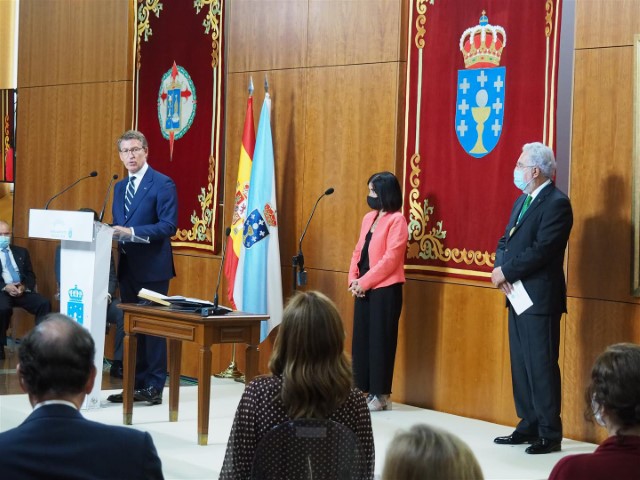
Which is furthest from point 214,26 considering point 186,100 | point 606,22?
point 606,22

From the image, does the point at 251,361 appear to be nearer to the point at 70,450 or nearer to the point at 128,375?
the point at 128,375

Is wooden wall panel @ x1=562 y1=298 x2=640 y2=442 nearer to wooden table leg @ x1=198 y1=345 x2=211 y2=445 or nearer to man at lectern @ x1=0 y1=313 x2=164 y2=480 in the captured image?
wooden table leg @ x1=198 y1=345 x2=211 y2=445

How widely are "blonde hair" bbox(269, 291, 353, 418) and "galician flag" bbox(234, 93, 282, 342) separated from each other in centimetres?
451

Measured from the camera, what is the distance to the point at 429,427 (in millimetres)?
1753

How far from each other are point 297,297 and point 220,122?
5516 mm

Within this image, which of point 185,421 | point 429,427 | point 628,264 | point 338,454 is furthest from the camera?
point 185,421

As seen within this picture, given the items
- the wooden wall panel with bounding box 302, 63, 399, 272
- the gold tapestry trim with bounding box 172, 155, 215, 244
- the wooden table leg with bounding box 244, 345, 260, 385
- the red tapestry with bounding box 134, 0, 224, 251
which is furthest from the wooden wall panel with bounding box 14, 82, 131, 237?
the wooden table leg with bounding box 244, 345, 260, 385

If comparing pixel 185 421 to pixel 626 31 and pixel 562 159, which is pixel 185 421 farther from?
pixel 626 31

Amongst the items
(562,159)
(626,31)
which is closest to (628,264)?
(562,159)

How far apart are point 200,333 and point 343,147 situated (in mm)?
2272

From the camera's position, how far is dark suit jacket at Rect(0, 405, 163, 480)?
2.06 metres

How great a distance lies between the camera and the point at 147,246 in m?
6.42

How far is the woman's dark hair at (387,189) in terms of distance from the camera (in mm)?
6574

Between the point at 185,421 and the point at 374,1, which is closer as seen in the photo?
the point at 185,421
